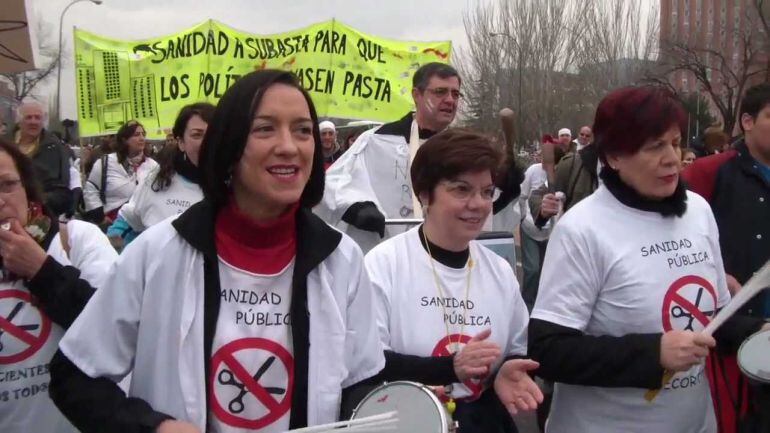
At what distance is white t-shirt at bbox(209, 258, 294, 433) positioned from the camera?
7.06ft

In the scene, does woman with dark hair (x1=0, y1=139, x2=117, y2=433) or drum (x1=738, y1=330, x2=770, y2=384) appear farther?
drum (x1=738, y1=330, x2=770, y2=384)

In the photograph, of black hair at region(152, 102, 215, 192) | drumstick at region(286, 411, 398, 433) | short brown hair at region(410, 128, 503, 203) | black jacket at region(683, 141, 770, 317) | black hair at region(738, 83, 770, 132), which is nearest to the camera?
drumstick at region(286, 411, 398, 433)

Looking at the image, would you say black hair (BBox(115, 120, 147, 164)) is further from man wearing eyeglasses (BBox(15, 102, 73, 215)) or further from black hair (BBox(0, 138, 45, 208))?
black hair (BBox(0, 138, 45, 208))

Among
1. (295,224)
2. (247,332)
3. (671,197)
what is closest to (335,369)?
(247,332)

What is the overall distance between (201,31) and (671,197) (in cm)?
656

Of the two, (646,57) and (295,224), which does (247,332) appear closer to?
(295,224)

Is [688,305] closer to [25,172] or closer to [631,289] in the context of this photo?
[631,289]

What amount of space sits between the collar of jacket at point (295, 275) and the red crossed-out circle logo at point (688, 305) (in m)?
1.18

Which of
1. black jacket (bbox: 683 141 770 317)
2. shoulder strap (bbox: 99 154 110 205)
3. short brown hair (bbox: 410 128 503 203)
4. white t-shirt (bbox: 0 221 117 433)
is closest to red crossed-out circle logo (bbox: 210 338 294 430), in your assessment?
white t-shirt (bbox: 0 221 117 433)

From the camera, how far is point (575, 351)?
282 centimetres

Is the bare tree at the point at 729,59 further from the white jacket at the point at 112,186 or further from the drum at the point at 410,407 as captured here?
the drum at the point at 410,407

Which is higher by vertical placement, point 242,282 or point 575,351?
point 242,282

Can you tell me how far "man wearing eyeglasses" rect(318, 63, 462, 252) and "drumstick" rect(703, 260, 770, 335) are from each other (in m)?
2.14

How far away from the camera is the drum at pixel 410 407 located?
2.02 m
